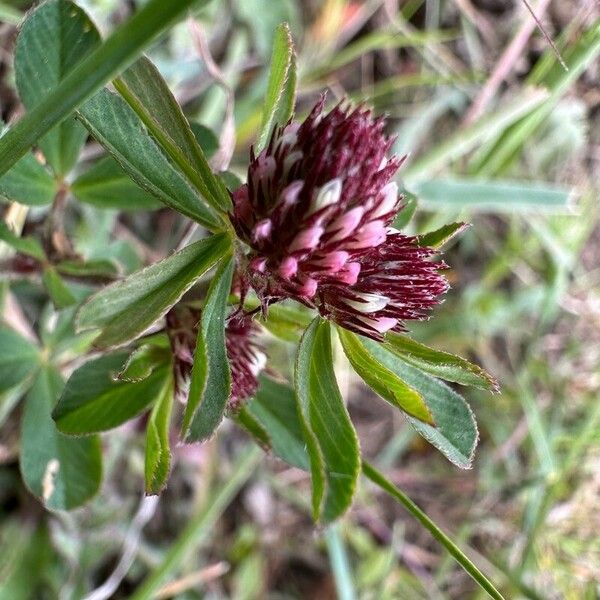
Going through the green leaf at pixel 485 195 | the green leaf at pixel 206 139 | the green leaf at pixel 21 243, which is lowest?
the green leaf at pixel 21 243

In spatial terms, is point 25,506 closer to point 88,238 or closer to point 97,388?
point 88,238

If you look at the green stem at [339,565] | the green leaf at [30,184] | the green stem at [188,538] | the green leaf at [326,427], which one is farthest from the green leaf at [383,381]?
the green stem at [339,565]

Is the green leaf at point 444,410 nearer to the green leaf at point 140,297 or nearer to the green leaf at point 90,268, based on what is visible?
the green leaf at point 140,297

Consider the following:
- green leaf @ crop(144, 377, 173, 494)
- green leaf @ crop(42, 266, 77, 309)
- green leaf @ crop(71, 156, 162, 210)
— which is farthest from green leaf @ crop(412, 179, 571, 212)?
green leaf @ crop(144, 377, 173, 494)

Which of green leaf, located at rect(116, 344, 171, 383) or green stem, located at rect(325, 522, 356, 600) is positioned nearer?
green leaf, located at rect(116, 344, 171, 383)

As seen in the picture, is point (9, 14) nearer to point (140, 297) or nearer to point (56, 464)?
point (56, 464)

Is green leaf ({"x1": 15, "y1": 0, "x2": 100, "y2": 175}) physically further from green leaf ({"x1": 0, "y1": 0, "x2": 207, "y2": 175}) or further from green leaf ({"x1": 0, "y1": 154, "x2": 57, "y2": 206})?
green leaf ({"x1": 0, "y1": 0, "x2": 207, "y2": 175})

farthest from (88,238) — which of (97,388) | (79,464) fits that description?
(97,388)
